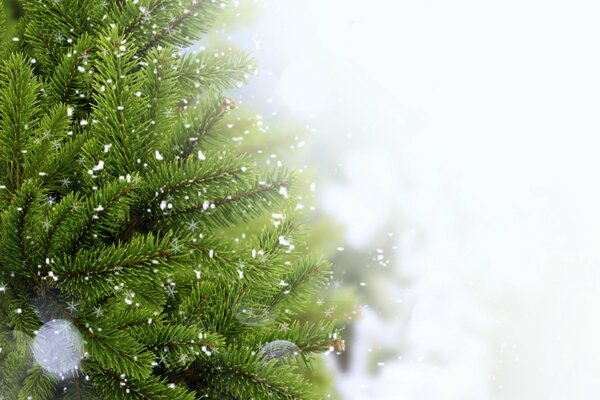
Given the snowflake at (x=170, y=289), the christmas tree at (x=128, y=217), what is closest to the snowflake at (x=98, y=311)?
the christmas tree at (x=128, y=217)

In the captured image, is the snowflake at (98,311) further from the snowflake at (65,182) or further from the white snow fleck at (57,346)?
the snowflake at (65,182)

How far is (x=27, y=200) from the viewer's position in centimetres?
89

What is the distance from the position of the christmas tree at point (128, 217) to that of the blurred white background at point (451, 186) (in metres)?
1.54

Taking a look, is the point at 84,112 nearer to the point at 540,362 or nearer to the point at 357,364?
the point at 357,364

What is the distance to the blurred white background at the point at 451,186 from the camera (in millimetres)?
5699

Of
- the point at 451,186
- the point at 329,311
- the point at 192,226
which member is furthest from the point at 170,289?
the point at 451,186

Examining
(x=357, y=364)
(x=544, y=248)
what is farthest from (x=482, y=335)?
(x=544, y=248)

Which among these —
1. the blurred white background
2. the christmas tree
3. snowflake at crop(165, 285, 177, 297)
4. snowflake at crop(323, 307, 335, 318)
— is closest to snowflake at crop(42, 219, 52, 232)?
the christmas tree

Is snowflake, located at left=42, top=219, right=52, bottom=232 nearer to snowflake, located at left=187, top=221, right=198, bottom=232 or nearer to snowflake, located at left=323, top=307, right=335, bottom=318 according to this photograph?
snowflake, located at left=187, top=221, right=198, bottom=232

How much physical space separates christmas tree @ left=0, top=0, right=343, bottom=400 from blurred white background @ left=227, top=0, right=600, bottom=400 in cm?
154

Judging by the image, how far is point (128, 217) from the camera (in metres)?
1.03

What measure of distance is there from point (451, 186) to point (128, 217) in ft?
25.9

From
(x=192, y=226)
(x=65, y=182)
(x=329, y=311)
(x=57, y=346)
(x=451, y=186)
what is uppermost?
(x=451, y=186)

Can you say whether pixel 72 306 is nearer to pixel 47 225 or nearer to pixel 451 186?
pixel 47 225
